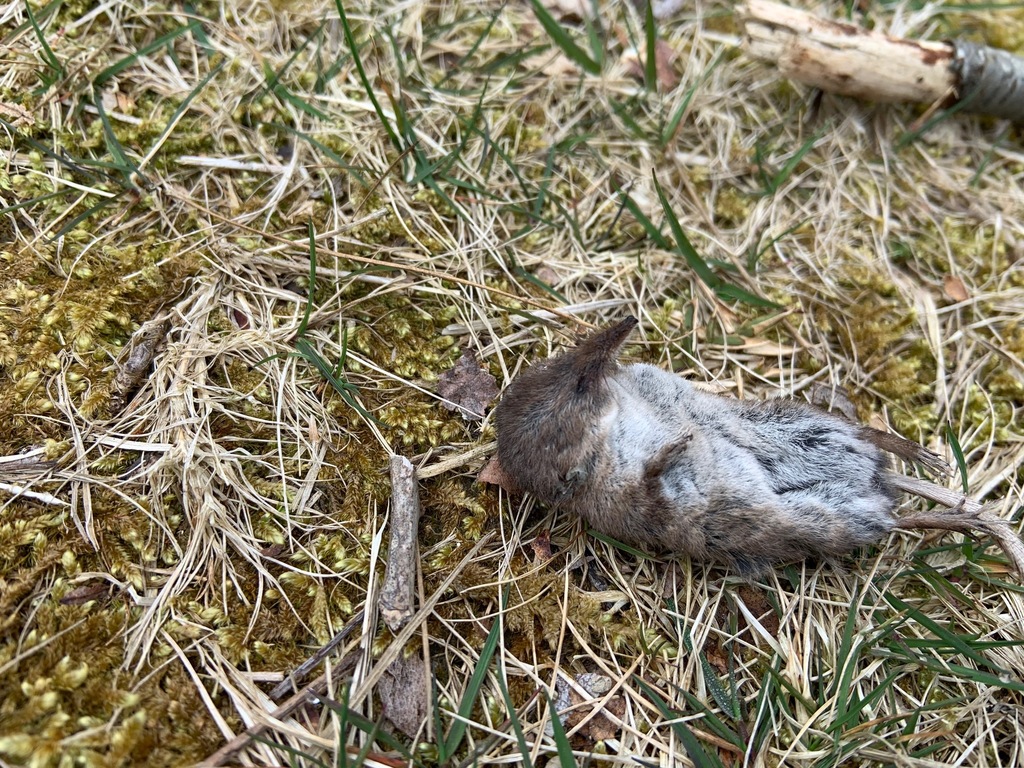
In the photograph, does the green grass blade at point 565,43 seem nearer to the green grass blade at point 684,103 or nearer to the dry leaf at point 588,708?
the green grass blade at point 684,103

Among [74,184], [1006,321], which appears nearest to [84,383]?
[74,184]

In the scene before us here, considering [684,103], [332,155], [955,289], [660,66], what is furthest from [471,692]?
[660,66]

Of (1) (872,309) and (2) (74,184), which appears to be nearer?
(2) (74,184)

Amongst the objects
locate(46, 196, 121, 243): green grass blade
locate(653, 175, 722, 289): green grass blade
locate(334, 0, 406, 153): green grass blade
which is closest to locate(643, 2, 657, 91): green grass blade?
locate(653, 175, 722, 289): green grass blade

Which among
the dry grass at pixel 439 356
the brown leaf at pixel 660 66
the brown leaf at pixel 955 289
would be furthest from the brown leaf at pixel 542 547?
the brown leaf at pixel 660 66

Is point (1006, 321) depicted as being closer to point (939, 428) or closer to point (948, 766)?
point (939, 428)

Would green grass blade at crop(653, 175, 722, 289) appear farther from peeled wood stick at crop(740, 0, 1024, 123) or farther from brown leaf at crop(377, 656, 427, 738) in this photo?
brown leaf at crop(377, 656, 427, 738)
